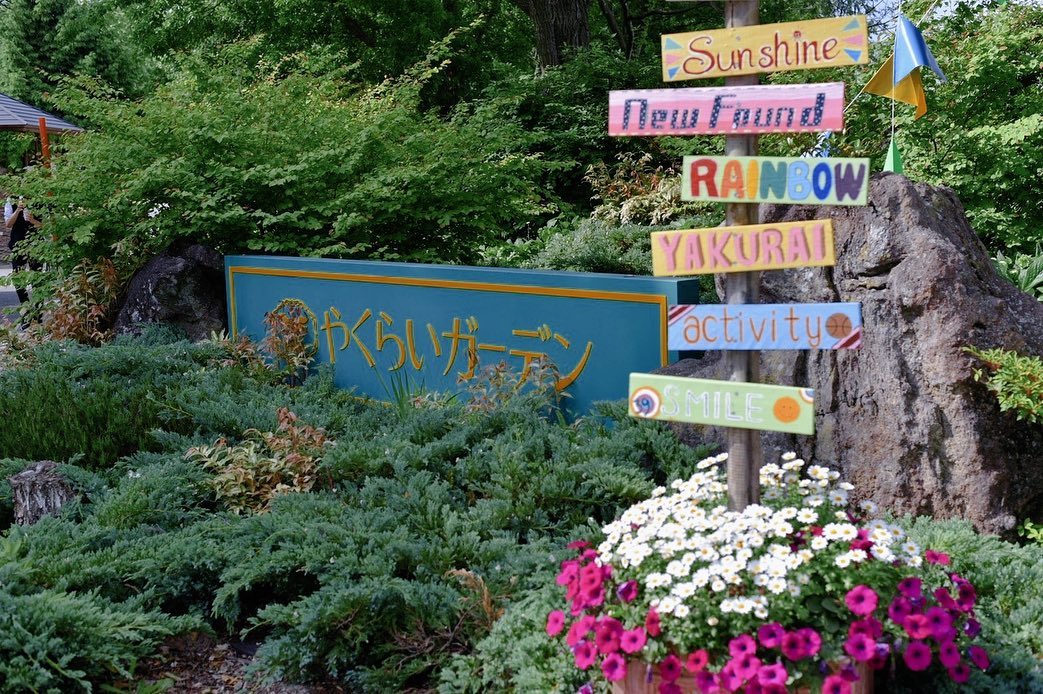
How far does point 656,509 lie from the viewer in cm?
296

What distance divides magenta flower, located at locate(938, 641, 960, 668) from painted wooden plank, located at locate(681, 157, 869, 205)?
120cm

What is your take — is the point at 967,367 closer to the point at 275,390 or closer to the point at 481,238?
the point at 275,390

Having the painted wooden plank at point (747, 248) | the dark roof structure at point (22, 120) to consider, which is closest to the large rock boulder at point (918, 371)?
the painted wooden plank at point (747, 248)

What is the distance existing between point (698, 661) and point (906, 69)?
413cm

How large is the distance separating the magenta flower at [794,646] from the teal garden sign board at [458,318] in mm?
2393

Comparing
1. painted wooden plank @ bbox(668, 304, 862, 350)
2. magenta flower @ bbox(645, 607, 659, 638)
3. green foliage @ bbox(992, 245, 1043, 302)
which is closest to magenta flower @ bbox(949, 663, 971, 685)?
magenta flower @ bbox(645, 607, 659, 638)

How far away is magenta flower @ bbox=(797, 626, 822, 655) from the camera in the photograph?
2.49 meters

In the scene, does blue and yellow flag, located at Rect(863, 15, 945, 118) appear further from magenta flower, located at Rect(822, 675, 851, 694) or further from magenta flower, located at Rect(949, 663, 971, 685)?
magenta flower, located at Rect(822, 675, 851, 694)

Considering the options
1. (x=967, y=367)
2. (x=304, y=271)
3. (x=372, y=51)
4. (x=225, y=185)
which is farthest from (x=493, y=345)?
(x=372, y=51)

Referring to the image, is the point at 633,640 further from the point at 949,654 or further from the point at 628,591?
the point at 949,654

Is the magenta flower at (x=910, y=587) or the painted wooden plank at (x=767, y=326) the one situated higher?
the painted wooden plank at (x=767, y=326)

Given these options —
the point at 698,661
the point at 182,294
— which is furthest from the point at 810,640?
the point at 182,294

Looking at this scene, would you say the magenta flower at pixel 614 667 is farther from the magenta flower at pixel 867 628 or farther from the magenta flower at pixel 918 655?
the magenta flower at pixel 918 655

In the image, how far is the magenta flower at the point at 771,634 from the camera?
2500 mm
